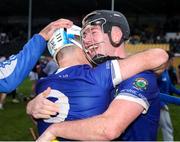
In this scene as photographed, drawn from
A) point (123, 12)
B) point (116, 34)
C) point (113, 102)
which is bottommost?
point (123, 12)

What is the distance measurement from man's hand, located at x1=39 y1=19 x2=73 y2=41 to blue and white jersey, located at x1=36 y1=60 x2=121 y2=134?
424 mm

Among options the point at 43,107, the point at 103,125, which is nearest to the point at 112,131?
the point at 103,125

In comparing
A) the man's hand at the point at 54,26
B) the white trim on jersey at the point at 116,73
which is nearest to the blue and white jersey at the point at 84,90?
the white trim on jersey at the point at 116,73

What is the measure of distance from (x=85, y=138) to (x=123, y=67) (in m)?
0.36

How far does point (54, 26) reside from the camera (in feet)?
9.34

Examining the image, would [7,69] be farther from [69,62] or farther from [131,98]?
[131,98]

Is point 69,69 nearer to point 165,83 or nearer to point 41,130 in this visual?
point 41,130

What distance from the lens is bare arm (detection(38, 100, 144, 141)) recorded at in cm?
210

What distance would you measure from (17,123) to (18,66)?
25.7ft

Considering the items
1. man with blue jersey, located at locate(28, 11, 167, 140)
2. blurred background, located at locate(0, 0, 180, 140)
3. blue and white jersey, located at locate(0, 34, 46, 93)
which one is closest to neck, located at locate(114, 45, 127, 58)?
man with blue jersey, located at locate(28, 11, 167, 140)

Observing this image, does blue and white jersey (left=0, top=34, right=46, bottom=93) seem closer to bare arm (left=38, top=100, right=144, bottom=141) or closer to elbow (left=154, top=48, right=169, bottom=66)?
bare arm (left=38, top=100, right=144, bottom=141)

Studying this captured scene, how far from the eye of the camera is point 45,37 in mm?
2988

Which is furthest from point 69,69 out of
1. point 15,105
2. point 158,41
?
point 158,41

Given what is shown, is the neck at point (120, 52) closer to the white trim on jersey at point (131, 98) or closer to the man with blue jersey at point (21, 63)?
the white trim on jersey at point (131, 98)
